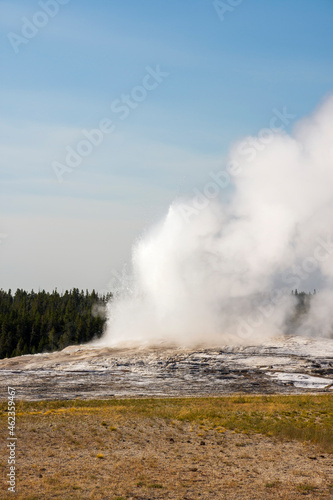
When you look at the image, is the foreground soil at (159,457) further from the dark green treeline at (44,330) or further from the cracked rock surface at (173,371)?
the dark green treeline at (44,330)

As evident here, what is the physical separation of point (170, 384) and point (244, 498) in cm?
3587

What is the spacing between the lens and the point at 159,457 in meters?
22.8

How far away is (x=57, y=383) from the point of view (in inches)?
2055

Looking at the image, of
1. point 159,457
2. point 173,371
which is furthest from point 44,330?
point 159,457

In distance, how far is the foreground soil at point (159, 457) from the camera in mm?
18109

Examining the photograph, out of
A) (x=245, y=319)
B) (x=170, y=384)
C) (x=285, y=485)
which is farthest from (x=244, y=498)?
(x=245, y=319)

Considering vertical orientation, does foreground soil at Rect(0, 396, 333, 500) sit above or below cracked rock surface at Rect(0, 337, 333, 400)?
below

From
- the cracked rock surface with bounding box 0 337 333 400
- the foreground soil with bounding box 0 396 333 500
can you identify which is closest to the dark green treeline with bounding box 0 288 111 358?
the cracked rock surface with bounding box 0 337 333 400

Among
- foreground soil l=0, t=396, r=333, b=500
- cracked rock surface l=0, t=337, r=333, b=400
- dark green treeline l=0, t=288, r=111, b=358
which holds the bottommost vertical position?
foreground soil l=0, t=396, r=333, b=500

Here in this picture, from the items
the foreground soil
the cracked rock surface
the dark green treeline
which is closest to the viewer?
the foreground soil

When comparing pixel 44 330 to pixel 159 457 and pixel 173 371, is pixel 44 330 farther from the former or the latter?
pixel 159 457

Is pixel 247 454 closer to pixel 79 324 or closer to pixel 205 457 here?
pixel 205 457

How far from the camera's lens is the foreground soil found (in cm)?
1811

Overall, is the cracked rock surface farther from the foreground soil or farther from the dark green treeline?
the dark green treeline
